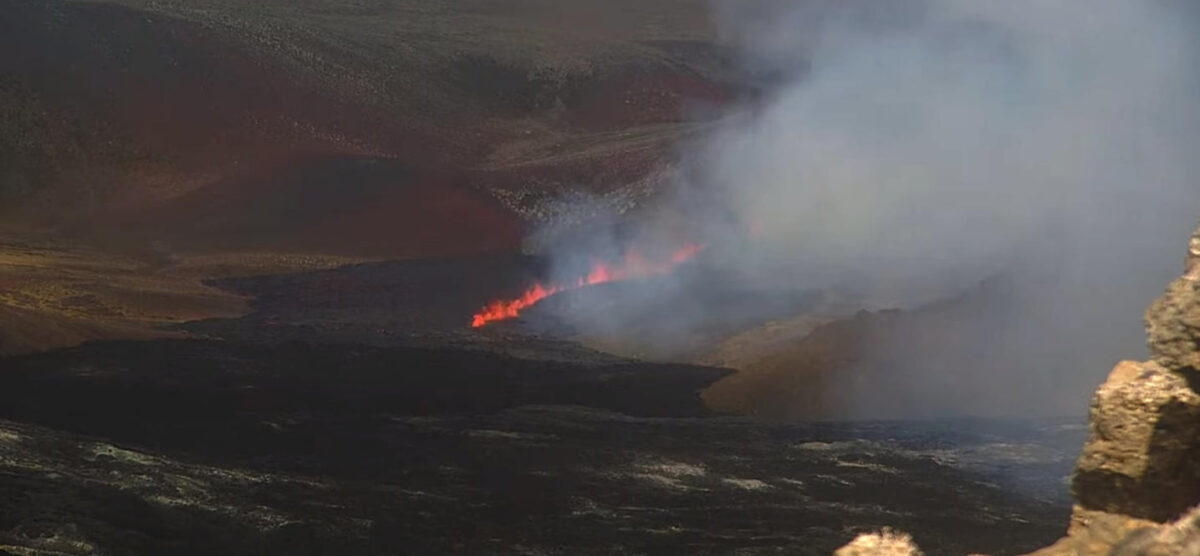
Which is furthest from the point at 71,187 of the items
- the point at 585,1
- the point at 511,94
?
the point at 585,1

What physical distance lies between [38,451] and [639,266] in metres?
23.0

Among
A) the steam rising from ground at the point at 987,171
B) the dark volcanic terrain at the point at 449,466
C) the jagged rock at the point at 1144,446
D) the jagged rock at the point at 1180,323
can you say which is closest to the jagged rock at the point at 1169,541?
the jagged rock at the point at 1180,323

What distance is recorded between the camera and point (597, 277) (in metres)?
38.7

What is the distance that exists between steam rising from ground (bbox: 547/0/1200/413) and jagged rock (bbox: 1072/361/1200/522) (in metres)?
20.6

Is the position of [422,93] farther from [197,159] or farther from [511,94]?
[197,159]

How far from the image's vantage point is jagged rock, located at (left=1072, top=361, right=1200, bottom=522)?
7.92m

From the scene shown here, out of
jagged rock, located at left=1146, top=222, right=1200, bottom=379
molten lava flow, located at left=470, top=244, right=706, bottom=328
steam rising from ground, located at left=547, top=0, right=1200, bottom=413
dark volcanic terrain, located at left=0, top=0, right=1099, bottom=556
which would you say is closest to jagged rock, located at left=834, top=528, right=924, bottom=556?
jagged rock, located at left=1146, top=222, right=1200, bottom=379

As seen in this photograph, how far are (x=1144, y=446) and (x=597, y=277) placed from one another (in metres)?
30.9

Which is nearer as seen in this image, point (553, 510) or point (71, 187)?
point (553, 510)

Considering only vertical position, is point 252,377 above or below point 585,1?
below

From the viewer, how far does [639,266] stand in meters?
39.0

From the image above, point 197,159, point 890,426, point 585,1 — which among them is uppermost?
point 585,1

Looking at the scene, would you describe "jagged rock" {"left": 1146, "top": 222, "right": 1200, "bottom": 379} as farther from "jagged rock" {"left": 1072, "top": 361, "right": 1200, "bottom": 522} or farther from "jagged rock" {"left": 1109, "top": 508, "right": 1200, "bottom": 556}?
"jagged rock" {"left": 1109, "top": 508, "right": 1200, "bottom": 556}

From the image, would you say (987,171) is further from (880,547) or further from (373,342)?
(880,547)
